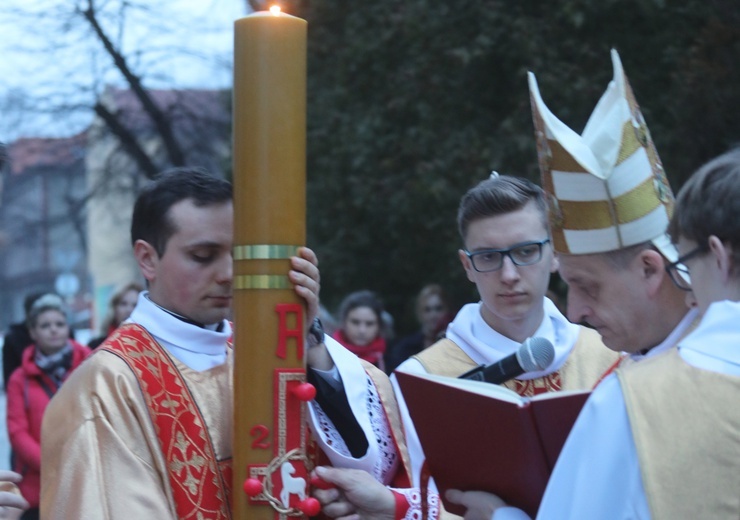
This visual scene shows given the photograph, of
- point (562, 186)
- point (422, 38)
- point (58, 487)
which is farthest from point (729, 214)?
point (422, 38)

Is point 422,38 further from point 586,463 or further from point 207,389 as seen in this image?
point 586,463

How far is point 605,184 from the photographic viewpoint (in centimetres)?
263

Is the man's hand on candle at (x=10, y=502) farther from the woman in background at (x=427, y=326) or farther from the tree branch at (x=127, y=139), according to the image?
the tree branch at (x=127, y=139)

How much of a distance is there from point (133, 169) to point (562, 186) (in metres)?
9.84

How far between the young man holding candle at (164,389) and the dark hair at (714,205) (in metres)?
0.92

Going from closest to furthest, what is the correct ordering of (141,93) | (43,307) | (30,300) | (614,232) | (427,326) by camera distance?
(614,232) < (43,307) < (30,300) < (427,326) < (141,93)

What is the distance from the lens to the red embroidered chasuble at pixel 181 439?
2764 mm

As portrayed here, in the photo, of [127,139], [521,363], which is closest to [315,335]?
[521,363]

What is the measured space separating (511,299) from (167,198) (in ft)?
3.90

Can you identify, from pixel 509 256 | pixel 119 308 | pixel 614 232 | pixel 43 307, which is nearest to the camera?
pixel 614 232

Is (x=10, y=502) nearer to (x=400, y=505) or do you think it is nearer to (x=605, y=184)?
(x=400, y=505)

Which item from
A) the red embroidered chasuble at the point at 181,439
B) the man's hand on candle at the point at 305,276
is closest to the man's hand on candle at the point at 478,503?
the man's hand on candle at the point at 305,276

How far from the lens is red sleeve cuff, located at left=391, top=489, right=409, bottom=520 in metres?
2.92

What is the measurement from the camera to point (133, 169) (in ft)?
39.1
